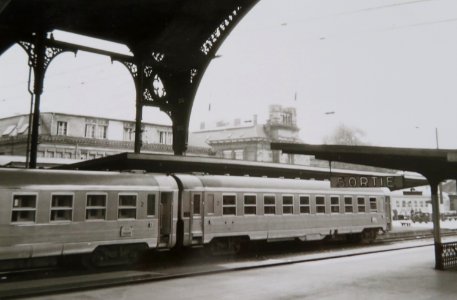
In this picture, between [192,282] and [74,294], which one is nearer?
[74,294]

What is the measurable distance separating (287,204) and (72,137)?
40.8 m

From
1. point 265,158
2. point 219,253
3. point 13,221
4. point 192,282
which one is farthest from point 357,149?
point 265,158

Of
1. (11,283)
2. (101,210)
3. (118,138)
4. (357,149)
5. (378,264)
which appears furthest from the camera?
(118,138)

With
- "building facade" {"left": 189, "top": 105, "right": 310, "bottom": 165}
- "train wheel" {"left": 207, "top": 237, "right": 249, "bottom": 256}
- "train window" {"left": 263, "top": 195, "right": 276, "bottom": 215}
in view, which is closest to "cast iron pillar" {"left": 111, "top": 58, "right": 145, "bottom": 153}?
"train wheel" {"left": 207, "top": 237, "right": 249, "bottom": 256}

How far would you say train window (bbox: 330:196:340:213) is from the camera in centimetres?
2234

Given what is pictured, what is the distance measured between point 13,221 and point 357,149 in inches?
408

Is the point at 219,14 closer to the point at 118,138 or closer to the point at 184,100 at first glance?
the point at 184,100

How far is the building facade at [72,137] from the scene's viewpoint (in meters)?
53.6

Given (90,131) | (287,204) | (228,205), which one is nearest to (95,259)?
(228,205)

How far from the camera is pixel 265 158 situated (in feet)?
270

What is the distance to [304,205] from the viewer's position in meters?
21.0

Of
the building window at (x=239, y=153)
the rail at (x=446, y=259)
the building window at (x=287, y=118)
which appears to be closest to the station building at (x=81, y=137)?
the building window at (x=239, y=153)

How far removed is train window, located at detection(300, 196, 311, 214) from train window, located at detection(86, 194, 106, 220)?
31.7 ft

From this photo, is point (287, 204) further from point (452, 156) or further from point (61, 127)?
point (61, 127)
